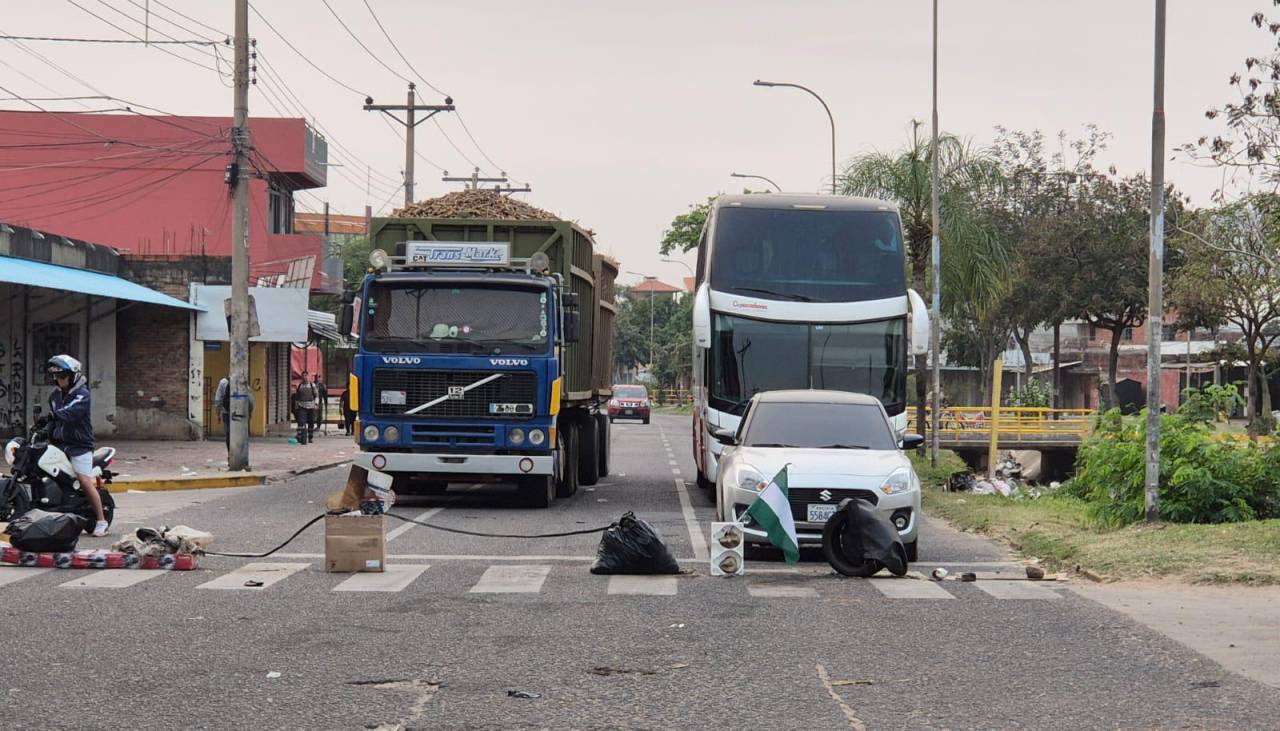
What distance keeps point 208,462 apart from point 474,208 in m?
10.2

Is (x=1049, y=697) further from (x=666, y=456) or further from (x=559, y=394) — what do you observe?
(x=666, y=456)

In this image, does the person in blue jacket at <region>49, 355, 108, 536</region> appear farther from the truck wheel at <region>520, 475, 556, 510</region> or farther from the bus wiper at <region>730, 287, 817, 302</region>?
the bus wiper at <region>730, 287, 817, 302</region>

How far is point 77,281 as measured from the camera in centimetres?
3047

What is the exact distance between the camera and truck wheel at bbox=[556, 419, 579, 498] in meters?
20.5

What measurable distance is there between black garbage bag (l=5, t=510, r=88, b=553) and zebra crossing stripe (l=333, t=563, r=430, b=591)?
2.69m

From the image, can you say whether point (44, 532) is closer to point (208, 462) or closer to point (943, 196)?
point (208, 462)

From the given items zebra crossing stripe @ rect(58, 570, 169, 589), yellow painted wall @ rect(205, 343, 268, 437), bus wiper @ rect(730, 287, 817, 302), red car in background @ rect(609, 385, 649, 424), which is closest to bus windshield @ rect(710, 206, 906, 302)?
bus wiper @ rect(730, 287, 817, 302)

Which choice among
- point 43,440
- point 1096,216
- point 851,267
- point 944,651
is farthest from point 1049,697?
point 1096,216

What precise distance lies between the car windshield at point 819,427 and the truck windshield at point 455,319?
389 centimetres

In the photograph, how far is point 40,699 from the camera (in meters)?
7.31

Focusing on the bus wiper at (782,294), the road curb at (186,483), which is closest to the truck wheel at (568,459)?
the bus wiper at (782,294)

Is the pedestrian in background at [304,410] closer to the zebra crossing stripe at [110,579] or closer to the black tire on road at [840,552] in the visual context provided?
the zebra crossing stripe at [110,579]

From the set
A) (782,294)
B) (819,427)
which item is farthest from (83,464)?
(782,294)

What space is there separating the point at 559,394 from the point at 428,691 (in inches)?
432
